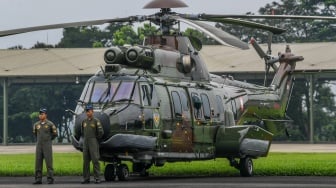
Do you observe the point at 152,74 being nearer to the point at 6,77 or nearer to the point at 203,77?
the point at 203,77

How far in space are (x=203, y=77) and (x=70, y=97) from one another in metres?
62.4

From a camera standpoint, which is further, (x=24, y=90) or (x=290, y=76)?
(x=24, y=90)

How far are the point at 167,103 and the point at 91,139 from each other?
2.51 meters

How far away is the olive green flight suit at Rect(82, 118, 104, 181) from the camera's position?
22.0 m

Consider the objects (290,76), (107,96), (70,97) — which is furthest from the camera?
(70,97)

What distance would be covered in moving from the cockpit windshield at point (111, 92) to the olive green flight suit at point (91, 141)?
937 millimetres

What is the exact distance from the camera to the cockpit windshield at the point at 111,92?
22.8m

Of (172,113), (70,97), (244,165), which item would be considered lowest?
(70,97)

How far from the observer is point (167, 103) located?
937 inches

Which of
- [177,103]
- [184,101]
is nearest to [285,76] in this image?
[184,101]

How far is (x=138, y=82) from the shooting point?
23125 mm

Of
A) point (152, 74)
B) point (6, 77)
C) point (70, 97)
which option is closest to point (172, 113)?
point (152, 74)

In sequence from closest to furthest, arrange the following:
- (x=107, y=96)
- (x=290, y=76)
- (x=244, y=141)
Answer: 1. (x=107, y=96)
2. (x=244, y=141)
3. (x=290, y=76)

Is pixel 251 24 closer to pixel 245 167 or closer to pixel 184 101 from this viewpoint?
pixel 184 101
